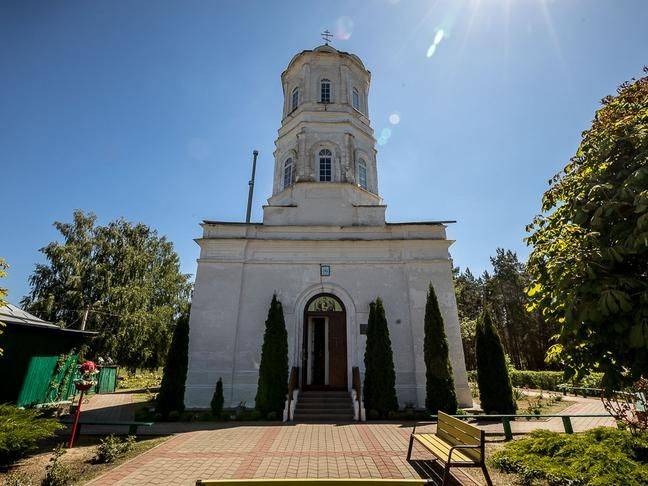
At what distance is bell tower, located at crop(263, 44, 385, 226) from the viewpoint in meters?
15.6

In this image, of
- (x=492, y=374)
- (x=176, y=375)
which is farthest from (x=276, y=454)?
(x=492, y=374)

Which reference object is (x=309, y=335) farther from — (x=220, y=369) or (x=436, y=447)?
(x=436, y=447)

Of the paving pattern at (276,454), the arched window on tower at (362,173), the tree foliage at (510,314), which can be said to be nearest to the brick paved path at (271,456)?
the paving pattern at (276,454)

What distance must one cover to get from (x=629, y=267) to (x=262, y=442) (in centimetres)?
807

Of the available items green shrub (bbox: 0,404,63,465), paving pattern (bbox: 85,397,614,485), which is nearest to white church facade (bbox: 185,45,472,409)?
paving pattern (bbox: 85,397,614,485)

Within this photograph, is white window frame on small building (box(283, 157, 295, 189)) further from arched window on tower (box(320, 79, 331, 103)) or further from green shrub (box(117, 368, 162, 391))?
green shrub (box(117, 368, 162, 391))

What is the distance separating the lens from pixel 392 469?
5852mm

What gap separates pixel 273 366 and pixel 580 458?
9268 millimetres

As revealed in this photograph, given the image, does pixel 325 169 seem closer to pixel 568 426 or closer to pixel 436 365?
pixel 436 365

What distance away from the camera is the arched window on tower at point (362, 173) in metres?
17.2

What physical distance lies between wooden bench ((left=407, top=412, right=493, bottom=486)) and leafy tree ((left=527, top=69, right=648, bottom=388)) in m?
1.65

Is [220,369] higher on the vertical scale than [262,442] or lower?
higher

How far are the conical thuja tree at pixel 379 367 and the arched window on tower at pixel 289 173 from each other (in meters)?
7.82

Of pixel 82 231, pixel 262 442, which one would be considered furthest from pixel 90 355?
pixel 262 442
